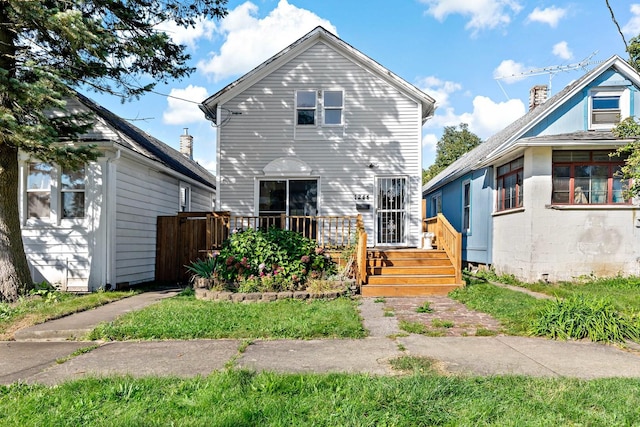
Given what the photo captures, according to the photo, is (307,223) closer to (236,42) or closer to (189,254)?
(189,254)

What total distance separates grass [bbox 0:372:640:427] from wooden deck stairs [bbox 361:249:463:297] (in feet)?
17.5

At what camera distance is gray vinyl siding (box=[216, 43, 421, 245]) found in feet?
38.8

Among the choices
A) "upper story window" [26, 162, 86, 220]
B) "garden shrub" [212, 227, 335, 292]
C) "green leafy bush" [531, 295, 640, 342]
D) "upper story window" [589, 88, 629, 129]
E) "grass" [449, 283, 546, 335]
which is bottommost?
"grass" [449, 283, 546, 335]

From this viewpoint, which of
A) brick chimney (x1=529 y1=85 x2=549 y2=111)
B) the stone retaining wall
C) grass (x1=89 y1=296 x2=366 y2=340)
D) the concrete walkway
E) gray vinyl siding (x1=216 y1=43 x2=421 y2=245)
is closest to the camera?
the concrete walkway

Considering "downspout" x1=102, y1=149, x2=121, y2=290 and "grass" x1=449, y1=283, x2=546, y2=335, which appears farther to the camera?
"downspout" x1=102, y1=149, x2=121, y2=290

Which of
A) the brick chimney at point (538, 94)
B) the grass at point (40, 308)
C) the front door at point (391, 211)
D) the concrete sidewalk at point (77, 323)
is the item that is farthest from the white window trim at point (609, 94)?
the grass at point (40, 308)

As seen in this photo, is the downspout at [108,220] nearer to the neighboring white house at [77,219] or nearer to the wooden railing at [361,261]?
the neighboring white house at [77,219]

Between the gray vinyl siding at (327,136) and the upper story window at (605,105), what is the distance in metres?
5.06

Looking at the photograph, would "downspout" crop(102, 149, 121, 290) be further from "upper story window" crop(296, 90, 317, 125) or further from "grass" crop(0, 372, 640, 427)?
"grass" crop(0, 372, 640, 427)

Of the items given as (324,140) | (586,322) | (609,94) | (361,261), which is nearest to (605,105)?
(609,94)

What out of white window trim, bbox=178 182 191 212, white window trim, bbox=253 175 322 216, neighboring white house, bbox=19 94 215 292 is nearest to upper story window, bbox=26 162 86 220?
neighboring white house, bbox=19 94 215 292

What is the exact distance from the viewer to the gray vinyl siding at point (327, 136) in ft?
38.8

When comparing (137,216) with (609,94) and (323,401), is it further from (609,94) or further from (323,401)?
(609,94)

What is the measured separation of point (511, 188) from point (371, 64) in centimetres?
574
